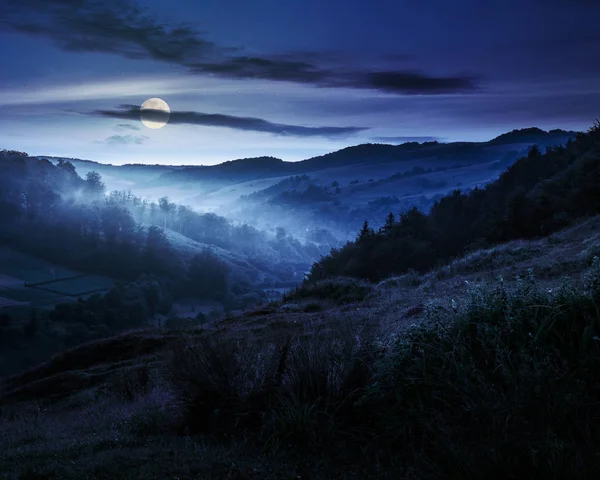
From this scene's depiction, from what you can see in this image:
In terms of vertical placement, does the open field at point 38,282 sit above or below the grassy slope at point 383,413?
below

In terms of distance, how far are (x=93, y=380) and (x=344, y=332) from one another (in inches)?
449

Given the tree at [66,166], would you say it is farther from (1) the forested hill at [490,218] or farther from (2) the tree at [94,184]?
(1) the forested hill at [490,218]

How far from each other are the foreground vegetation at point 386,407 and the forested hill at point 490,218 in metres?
20.8

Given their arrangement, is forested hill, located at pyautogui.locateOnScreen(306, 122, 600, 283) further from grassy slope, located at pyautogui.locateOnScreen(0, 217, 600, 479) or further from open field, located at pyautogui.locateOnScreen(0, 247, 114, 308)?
open field, located at pyautogui.locateOnScreen(0, 247, 114, 308)

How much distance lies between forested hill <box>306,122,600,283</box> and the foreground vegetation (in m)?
20.8

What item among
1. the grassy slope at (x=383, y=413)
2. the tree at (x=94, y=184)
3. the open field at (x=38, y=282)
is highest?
the tree at (x=94, y=184)

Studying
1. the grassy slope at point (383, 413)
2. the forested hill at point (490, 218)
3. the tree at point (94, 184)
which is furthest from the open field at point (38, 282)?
the grassy slope at point (383, 413)

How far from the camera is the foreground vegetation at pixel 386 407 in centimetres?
358

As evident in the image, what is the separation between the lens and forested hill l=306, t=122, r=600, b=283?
101ft

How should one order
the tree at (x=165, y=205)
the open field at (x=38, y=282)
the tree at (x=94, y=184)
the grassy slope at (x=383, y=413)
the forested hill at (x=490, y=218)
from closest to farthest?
the grassy slope at (x=383, y=413) < the forested hill at (x=490, y=218) < the open field at (x=38, y=282) < the tree at (x=94, y=184) < the tree at (x=165, y=205)

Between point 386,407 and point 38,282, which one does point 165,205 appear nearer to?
point 38,282

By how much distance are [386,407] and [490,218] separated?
4651 centimetres

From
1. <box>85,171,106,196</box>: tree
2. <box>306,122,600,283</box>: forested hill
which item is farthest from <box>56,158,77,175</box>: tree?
<box>306,122,600,283</box>: forested hill

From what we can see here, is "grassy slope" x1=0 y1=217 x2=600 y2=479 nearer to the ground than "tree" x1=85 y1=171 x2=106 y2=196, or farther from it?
nearer to the ground
